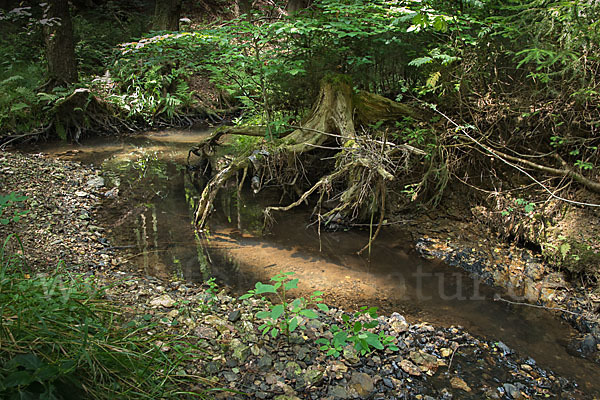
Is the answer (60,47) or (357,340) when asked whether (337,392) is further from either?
(60,47)

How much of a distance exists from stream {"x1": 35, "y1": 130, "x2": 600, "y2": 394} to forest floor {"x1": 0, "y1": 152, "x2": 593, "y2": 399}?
295mm

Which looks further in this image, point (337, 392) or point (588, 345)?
point (588, 345)

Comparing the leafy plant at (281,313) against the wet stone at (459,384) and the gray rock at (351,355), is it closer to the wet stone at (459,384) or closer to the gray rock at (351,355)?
the gray rock at (351,355)

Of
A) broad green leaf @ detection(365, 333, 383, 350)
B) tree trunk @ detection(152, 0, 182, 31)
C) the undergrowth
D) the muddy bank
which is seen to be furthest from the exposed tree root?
tree trunk @ detection(152, 0, 182, 31)

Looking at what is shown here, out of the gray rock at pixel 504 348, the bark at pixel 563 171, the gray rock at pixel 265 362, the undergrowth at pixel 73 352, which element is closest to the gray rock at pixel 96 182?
the undergrowth at pixel 73 352

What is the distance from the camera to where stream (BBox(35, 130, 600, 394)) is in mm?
4191

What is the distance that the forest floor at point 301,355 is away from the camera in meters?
3.01

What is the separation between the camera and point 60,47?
33.3ft

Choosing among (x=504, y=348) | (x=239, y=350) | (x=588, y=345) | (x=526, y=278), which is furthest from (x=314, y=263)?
(x=588, y=345)

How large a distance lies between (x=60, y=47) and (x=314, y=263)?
30.2 ft

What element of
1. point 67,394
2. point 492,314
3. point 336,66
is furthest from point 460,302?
point 336,66

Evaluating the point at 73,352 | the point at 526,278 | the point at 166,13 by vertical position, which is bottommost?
the point at 526,278

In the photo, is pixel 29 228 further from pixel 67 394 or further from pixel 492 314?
pixel 492 314

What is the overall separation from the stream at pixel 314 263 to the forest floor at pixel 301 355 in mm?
295
